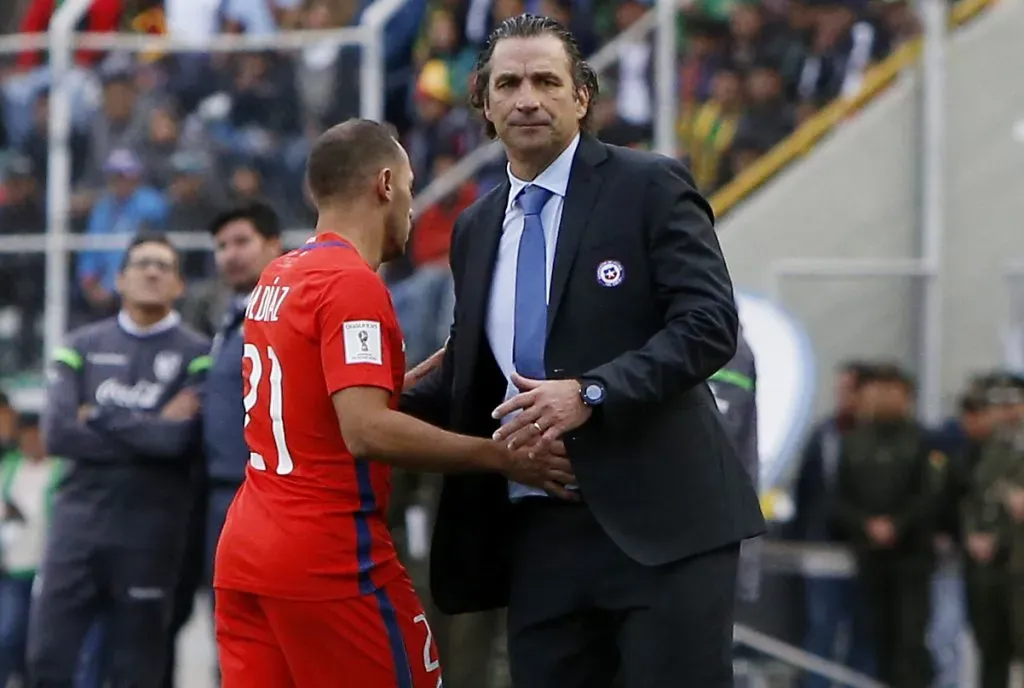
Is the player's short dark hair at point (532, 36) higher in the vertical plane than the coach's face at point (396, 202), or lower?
higher

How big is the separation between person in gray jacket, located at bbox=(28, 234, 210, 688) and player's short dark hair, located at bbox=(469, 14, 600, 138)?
3.22 meters

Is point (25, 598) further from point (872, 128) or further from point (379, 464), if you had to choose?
point (379, 464)

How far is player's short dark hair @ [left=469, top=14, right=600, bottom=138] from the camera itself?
4934 mm

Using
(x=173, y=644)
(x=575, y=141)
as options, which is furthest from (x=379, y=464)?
(x=173, y=644)

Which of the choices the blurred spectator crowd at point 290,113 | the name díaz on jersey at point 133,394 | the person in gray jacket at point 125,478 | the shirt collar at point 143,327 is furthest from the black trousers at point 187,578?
the blurred spectator crowd at point 290,113

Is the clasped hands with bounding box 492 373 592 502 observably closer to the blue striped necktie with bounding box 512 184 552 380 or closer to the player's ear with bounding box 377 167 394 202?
the blue striped necktie with bounding box 512 184 552 380

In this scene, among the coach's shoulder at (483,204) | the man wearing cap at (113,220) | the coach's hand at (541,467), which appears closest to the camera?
the coach's hand at (541,467)

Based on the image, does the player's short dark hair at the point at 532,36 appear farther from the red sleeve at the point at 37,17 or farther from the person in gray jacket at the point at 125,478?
the red sleeve at the point at 37,17

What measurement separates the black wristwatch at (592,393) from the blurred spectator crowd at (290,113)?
6.08 metres

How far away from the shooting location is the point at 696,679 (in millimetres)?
4719

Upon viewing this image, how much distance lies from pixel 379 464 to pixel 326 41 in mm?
6117

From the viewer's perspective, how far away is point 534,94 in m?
4.86

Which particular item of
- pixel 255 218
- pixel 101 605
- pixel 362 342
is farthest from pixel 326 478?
pixel 101 605

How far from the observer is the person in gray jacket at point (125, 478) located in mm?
8031
